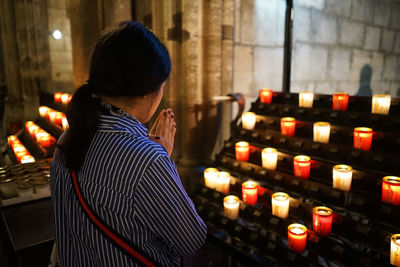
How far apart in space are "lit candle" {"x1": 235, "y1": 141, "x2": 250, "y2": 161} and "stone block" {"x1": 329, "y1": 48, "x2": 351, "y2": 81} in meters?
3.10

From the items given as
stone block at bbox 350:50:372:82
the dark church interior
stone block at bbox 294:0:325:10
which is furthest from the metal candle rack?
stone block at bbox 350:50:372:82

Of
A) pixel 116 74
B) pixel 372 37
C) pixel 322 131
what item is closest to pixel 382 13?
pixel 372 37

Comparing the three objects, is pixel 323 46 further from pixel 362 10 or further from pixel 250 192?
pixel 250 192

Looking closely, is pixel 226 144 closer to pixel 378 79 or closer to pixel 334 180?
pixel 334 180

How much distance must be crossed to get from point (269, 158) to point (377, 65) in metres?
4.80

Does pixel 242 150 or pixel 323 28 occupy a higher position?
pixel 323 28

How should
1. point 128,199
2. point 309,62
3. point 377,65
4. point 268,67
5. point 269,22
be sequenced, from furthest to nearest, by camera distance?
1. point 377,65
2. point 309,62
3. point 268,67
4. point 269,22
5. point 128,199

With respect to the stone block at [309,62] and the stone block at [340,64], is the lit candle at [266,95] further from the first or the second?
the stone block at [340,64]

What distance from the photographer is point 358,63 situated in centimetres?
582

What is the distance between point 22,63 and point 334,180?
7.58 meters

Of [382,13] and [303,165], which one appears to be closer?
[303,165]

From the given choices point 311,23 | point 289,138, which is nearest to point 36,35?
point 311,23

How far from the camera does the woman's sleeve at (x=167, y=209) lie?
95cm

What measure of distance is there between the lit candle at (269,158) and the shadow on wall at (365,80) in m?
4.06
